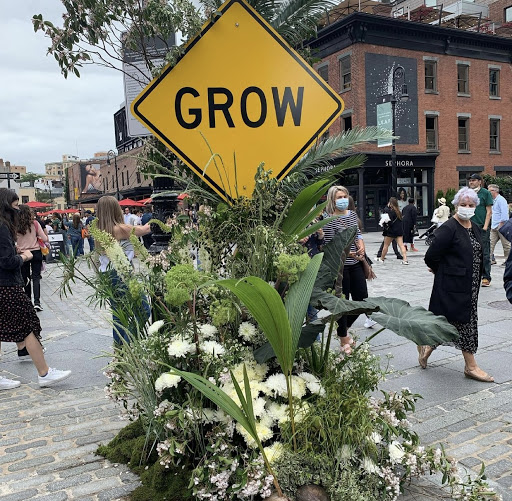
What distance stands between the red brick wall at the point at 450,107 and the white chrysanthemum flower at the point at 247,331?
85.5 feet

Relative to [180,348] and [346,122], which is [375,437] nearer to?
[180,348]

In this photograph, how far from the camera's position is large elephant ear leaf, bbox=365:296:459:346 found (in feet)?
8.79

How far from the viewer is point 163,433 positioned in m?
3.07

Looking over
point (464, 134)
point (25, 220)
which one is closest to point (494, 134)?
point (464, 134)

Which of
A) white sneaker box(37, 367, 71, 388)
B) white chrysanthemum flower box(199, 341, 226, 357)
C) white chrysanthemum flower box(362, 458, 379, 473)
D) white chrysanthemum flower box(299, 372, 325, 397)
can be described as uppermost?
white chrysanthemum flower box(199, 341, 226, 357)

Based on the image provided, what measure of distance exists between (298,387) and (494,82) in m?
35.6

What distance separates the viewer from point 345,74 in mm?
28922

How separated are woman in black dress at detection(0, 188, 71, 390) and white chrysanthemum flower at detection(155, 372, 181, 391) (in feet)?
9.02

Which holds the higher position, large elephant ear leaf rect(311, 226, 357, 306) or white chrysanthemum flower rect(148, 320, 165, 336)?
large elephant ear leaf rect(311, 226, 357, 306)

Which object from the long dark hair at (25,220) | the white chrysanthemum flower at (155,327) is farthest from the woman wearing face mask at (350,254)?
the long dark hair at (25,220)

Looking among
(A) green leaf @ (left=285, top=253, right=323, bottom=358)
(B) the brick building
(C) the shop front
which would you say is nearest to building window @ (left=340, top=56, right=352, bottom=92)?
(B) the brick building

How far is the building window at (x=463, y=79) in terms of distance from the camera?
3157 centimetres

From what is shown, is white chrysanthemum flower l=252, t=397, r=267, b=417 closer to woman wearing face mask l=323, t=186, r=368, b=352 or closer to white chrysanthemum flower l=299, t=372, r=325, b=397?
white chrysanthemum flower l=299, t=372, r=325, b=397

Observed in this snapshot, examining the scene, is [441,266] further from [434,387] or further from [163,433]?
[163,433]
